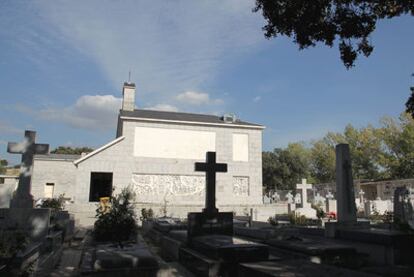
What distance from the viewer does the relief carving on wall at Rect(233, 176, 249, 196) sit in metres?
28.5

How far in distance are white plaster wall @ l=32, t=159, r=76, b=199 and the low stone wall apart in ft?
46.7

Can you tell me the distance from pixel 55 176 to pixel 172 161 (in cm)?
1674

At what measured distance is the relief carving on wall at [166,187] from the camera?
84.9ft

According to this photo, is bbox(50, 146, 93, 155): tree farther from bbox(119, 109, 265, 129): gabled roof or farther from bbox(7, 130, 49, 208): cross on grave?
bbox(7, 130, 49, 208): cross on grave

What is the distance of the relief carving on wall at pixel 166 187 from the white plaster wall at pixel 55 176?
13374 mm

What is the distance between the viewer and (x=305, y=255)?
691cm

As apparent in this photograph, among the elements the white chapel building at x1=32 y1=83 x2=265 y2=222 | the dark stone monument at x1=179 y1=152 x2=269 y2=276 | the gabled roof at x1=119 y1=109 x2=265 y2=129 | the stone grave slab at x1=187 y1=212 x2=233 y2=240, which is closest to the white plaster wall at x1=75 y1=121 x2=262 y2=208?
the white chapel building at x1=32 y1=83 x2=265 y2=222

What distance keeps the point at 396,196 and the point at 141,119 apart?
19.7 meters

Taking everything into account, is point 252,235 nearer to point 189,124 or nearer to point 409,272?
point 409,272

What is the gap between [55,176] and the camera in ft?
120

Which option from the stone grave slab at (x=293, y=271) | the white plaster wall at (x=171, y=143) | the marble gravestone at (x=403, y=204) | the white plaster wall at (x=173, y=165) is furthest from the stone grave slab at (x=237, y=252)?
the white plaster wall at (x=171, y=143)

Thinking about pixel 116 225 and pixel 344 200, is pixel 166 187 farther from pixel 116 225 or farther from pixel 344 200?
pixel 344 200

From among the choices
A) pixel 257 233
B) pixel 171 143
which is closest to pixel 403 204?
pixel 257 233

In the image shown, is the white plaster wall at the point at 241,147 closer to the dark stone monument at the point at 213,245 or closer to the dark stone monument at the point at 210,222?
the dark stone monument at the point at 213,245
